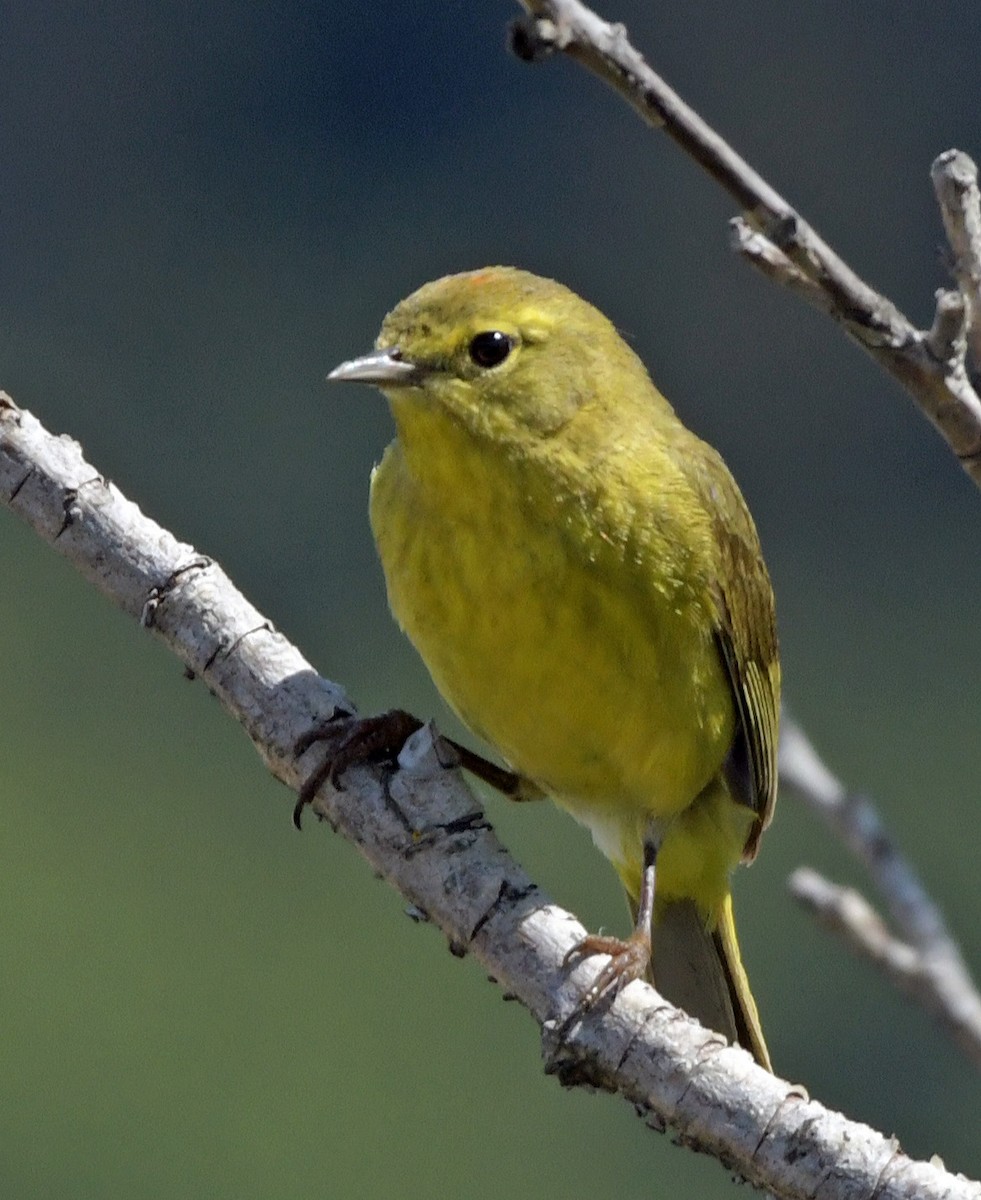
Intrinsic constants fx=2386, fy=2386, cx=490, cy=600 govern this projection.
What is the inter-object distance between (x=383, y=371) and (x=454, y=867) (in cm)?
101

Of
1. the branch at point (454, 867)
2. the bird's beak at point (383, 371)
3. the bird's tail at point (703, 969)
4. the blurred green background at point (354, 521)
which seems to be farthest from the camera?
the blurred green background at point (354, 521)

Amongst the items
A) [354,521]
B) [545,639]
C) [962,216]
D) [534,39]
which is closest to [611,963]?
[545,639]

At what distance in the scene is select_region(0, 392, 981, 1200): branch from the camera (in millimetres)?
3297

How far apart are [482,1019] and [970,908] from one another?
3.20 meters

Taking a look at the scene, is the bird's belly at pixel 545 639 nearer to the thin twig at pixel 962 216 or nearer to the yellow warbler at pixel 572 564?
the yellow warbler at pixel 572 564

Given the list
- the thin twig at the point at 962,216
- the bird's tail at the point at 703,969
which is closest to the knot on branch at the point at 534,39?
the thin twig at the point at 962,216

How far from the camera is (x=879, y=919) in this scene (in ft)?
14.4

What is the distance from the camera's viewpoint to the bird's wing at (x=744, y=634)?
4711mm

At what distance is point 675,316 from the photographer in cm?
2119

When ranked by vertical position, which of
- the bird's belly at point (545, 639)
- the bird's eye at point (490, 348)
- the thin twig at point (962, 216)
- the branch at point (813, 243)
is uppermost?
the thin twig at point (962, 216)

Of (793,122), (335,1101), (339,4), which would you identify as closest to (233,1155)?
(335,1101)

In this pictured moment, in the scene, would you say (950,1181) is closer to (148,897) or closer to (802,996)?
(802,996)

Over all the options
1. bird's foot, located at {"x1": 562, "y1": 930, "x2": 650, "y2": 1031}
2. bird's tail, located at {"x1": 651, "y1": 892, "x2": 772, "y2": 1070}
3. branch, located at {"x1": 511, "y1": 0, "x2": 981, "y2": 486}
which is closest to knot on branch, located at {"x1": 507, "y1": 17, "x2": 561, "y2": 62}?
branch, located at {"x1": 511, "y1": 0, "x2": 981, "y2": 486}

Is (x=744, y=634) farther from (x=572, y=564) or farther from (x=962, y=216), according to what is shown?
(x=962, y=216)
